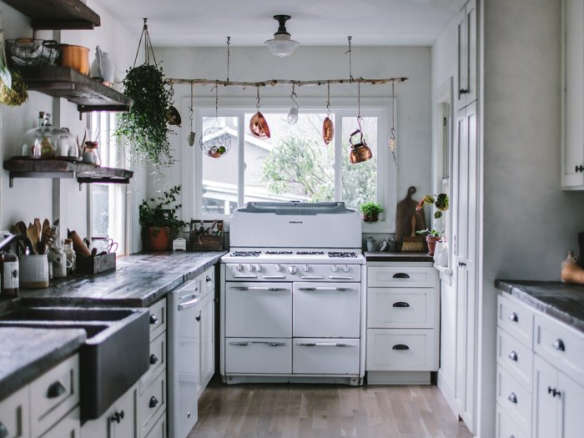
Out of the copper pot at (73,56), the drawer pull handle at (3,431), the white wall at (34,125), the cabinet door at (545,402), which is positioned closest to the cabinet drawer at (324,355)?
the white wall at (34,125)

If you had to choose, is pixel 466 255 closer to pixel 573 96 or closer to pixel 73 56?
Result: pixel 573 96

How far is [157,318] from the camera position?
2.85m

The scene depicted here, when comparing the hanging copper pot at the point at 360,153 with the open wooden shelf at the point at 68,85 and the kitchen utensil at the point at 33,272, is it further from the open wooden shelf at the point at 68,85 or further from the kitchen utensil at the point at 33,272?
the kitchen utensil at the point at 33,272

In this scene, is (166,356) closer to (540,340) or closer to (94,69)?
(94,69)

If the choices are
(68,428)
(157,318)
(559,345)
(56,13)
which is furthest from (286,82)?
(68,428)

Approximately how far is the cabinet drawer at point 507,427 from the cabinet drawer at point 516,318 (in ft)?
1.34

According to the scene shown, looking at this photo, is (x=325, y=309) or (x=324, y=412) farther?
(x=325, y=309)

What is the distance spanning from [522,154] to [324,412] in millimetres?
1997

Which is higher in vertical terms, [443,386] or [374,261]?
[374,261]

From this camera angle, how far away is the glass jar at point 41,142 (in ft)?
9.21

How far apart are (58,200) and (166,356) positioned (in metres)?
1.01

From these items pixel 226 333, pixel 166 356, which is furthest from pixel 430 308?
pixel 166 356

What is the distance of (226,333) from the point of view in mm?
4426

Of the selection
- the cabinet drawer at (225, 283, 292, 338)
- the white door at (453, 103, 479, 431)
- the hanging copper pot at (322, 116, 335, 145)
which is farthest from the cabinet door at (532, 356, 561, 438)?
the hanging copper pot at (322, 116, 335, 145)
